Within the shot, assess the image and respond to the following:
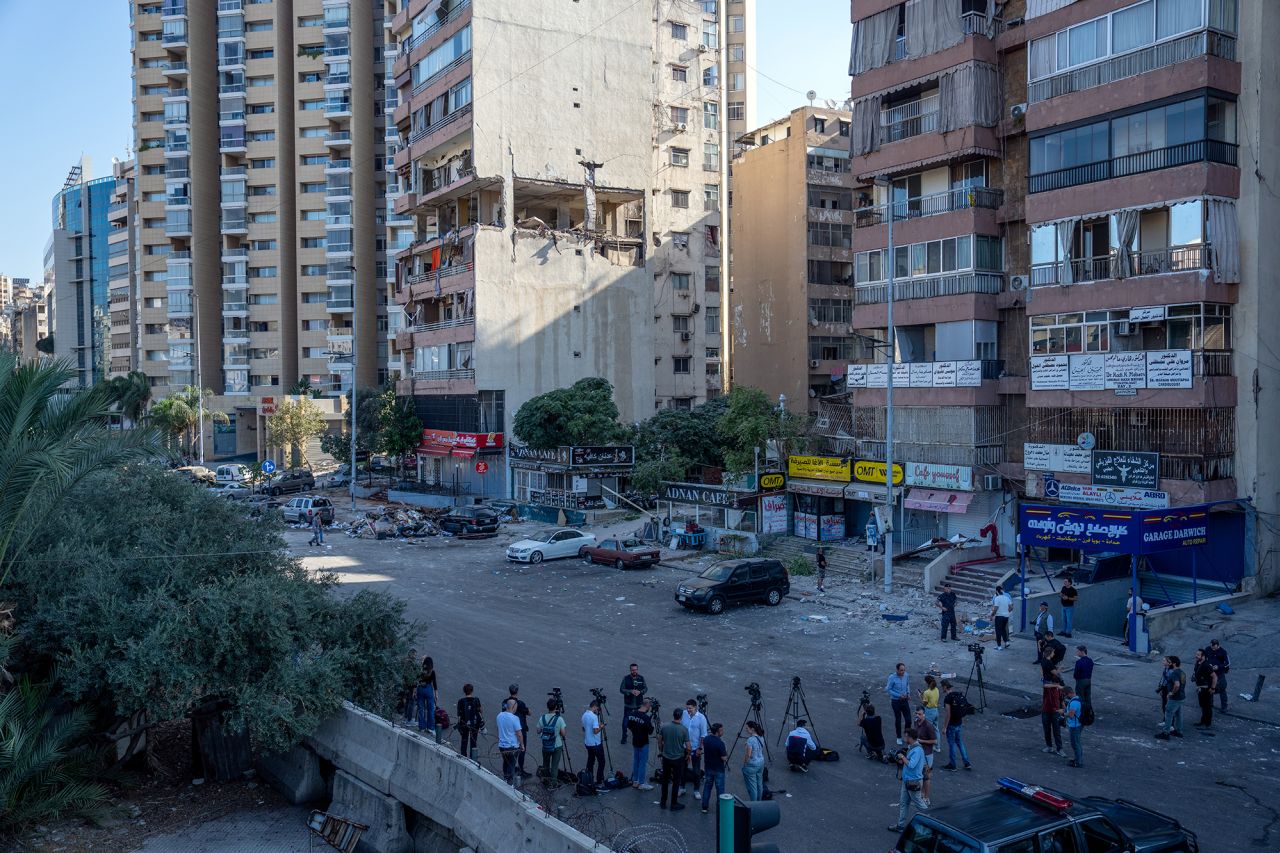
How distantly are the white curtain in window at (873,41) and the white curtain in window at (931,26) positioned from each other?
766 millimetres

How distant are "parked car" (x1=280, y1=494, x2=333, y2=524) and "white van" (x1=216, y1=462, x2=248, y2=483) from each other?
15.5m

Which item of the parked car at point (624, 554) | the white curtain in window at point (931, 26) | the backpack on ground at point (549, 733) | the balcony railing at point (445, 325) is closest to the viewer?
the backpack on ground at point (549, 733)

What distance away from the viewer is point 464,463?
5644cm

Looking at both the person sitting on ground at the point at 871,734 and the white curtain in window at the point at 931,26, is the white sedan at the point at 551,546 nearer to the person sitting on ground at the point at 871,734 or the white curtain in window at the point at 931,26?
the white curtain in window at the point at 931,26

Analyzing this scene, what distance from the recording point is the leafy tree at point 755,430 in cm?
3622

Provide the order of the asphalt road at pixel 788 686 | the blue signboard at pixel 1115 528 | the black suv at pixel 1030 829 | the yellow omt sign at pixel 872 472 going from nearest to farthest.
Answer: the black suv at pixel 1030 829, the asphalt road at pixel 788 686, the blue signboard at pixel 1115 528, the yellow omt sign at pixel 872 472

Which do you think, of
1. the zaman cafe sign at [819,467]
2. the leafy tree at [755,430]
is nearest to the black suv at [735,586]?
the zaman cafe sign at [819,467]

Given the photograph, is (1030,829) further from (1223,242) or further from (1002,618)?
(1223,242)

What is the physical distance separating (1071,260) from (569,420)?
970 inches

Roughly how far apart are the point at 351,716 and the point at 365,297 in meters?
70.0

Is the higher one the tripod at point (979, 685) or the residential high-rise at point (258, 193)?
the residential high-rise at point (258, 193)

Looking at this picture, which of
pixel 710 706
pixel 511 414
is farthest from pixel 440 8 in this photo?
pixel 710 706

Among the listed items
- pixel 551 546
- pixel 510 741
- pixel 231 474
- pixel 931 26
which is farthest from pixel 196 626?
pixel 231 474

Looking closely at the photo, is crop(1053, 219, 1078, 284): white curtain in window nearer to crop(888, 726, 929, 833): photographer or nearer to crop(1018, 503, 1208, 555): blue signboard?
crop(1018, 503, 1208, 555): blue signboard
